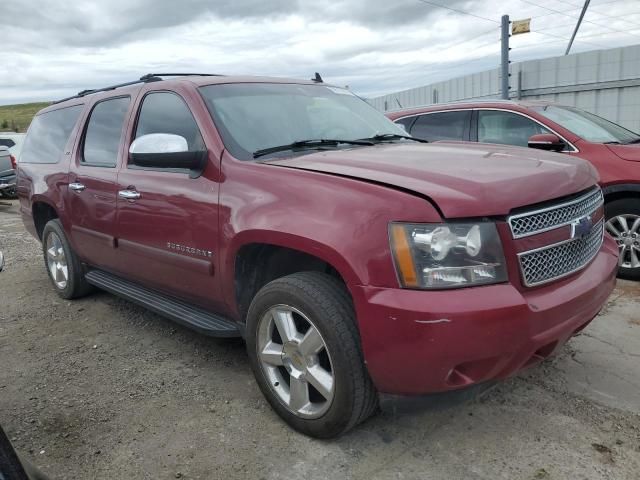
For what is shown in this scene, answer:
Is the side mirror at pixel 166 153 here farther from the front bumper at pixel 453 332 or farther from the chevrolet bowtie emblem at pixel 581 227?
the chevrolet bowtie emblem at pixel 581 227

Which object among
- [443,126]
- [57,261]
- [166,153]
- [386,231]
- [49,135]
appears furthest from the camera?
[443,126]

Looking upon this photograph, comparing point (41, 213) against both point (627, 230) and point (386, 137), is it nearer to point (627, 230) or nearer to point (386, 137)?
point (386, 137)

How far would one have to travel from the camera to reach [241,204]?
110 inches

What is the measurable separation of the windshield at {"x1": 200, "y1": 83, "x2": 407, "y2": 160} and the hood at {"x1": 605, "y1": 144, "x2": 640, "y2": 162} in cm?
233

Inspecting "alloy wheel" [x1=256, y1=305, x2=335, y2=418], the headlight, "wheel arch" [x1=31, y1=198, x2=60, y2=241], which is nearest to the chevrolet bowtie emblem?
the headlight

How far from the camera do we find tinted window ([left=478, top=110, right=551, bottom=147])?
552cm

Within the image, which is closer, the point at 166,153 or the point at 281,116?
the point at 166,153

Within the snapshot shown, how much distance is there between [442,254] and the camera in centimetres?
216

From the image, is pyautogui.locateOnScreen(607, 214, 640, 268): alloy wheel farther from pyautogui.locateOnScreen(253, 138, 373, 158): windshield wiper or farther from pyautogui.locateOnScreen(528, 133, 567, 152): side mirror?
pyautogui.locateOnScreen(253, 138, 373, 158): windshield wiper

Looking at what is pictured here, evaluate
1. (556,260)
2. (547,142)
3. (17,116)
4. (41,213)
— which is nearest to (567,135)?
(547,142)

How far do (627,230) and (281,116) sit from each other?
351 cm

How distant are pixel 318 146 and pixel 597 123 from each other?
12.8 ft

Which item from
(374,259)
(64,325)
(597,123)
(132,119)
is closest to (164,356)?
(64,325)

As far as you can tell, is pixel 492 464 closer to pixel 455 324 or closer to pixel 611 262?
pixel 455 324
